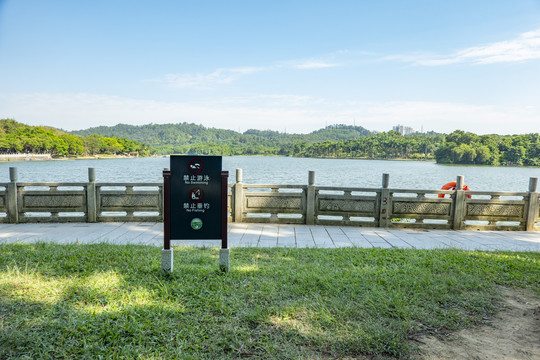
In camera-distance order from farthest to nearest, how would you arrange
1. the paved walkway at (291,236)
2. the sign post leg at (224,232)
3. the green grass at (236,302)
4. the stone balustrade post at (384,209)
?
the stone balustrade post at (384,209) → the paved walkway at (291,236) → the sign post leg at (224,232) → the green grass at (236,302)

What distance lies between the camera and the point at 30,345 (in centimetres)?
247

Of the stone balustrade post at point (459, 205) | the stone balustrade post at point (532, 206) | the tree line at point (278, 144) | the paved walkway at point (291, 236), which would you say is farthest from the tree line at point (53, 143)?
the stone balustrade post at point (532, 206)

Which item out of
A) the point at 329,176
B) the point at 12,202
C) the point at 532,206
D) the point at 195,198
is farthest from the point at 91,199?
the point at 329,176

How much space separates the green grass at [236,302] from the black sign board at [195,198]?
488 mm

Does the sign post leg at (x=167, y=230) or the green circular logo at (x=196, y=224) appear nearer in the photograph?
the sign post leg at (x=167, y=230)

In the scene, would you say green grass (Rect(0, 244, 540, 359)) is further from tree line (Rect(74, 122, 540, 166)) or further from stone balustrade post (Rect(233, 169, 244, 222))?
tree line (Rect(74, 122, 540, 166))

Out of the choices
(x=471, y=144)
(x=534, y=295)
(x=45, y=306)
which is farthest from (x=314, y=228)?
(x=471, y=144)

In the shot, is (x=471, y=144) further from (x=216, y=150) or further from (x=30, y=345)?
(x=30, y=345)

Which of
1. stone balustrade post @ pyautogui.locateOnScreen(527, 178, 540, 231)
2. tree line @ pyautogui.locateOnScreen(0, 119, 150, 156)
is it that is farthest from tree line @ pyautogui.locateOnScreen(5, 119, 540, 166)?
stone balustrade post @ pyautogui.locateOnScreen(527, 178, 540, 231)

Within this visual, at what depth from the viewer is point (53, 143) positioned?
59.2m

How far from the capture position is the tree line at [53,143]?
2238 inches

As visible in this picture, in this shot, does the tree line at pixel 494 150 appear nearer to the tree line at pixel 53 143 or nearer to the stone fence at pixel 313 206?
the stone fence at pixel 313 206

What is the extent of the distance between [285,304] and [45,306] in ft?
7.05

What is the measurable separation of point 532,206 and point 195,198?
8.12 meters
